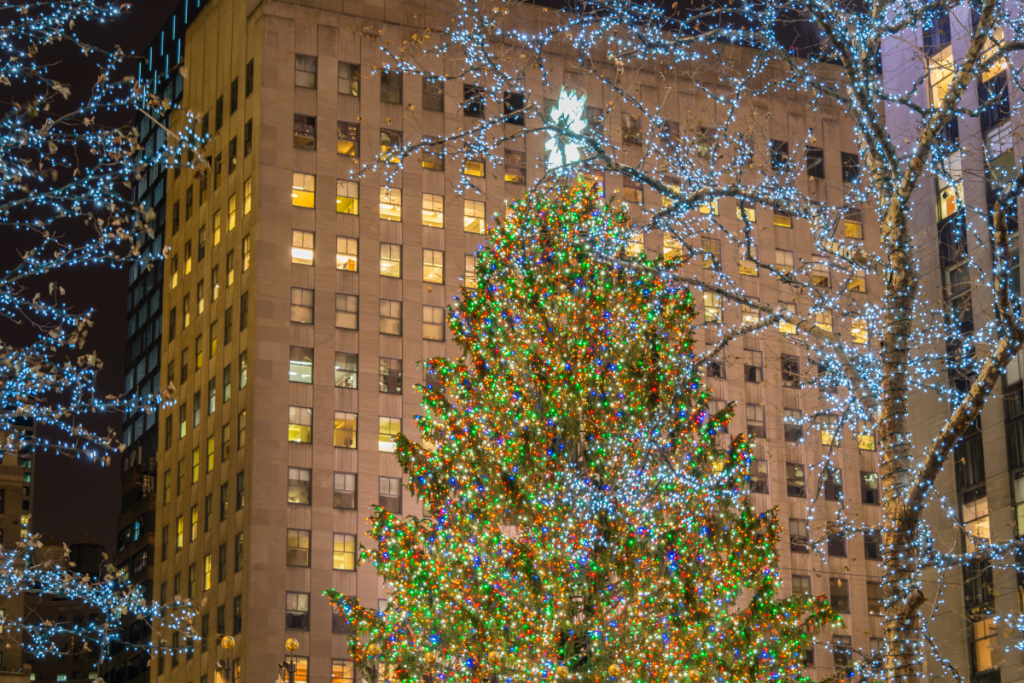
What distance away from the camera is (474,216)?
6431cm

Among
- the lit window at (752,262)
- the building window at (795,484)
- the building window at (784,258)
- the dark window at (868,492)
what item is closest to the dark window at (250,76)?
the lit window at (752,262)

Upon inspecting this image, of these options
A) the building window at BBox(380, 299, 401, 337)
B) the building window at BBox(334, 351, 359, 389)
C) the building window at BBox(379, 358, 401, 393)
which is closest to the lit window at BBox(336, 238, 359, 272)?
the building window at BBox(380, 299, 401, 337)

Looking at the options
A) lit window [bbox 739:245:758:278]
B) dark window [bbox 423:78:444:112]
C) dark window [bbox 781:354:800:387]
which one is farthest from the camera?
dark window [bbox 781:354:800:387]

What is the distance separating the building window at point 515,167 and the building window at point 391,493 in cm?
1647

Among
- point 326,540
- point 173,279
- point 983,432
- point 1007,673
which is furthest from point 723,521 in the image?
point 173,279

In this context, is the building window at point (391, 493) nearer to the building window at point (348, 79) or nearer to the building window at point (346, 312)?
the building window at point (346, 312)

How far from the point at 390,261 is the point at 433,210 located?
3707 millimetres

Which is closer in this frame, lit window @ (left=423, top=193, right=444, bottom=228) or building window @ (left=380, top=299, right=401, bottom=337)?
building window @ (left=380, top=299, right=401, bottom=337)

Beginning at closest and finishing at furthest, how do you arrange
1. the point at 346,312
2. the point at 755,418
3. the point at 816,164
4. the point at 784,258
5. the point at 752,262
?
the point at 752,262, the point at 346,312, the point at 755,418, the point at 784,258, the point at 816,164

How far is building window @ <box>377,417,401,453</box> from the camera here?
59.8m

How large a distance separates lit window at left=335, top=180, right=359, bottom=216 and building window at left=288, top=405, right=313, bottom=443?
10321mm

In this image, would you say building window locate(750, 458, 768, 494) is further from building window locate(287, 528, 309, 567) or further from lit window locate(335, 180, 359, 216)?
lit window locate(335, 180, 359, 216)

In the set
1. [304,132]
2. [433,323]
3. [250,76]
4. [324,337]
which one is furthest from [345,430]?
[250,76]

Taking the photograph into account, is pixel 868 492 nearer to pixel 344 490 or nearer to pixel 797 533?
pixel 797 533
